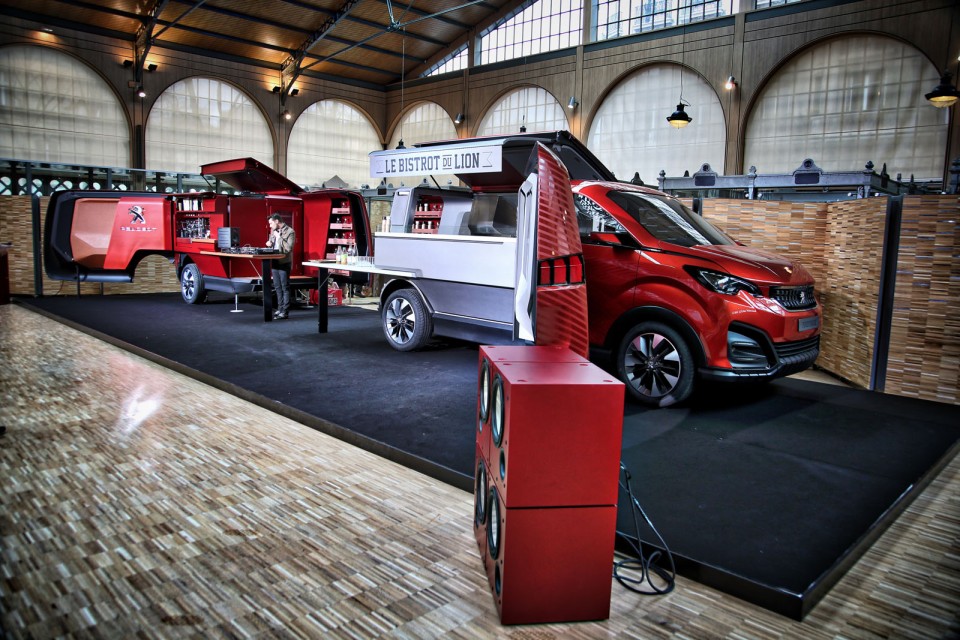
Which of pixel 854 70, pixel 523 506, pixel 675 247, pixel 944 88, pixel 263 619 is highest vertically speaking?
pixel 854 70

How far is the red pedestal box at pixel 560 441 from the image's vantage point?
6.68 feet

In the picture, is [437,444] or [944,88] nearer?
[437,444]

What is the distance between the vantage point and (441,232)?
673 cm

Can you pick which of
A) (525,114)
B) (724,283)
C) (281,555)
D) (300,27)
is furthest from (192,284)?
(300,27)

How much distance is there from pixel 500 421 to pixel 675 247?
2.90 m

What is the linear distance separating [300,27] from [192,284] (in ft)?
44.2

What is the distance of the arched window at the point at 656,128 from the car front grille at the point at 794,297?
12889 millimetres

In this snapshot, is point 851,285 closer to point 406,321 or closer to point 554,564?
point 406,321

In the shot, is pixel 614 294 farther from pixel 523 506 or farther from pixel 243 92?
pixel 243 92

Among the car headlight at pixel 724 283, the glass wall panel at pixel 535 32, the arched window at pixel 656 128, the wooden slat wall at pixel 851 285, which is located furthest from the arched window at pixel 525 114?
the car headlight at pixel 724 283

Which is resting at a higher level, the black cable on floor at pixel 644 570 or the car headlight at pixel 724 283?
the car headlight at pixel 724 283

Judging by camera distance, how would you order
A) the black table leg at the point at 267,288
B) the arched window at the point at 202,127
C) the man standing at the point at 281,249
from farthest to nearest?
the arched window at the point at 202,127
the man standing at the point at 281,249
the black table leg at the point at 267,288

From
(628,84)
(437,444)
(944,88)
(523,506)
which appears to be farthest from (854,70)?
(523,506)

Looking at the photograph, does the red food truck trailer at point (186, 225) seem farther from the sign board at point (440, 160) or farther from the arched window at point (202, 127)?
the arched window at point (202, 127)
